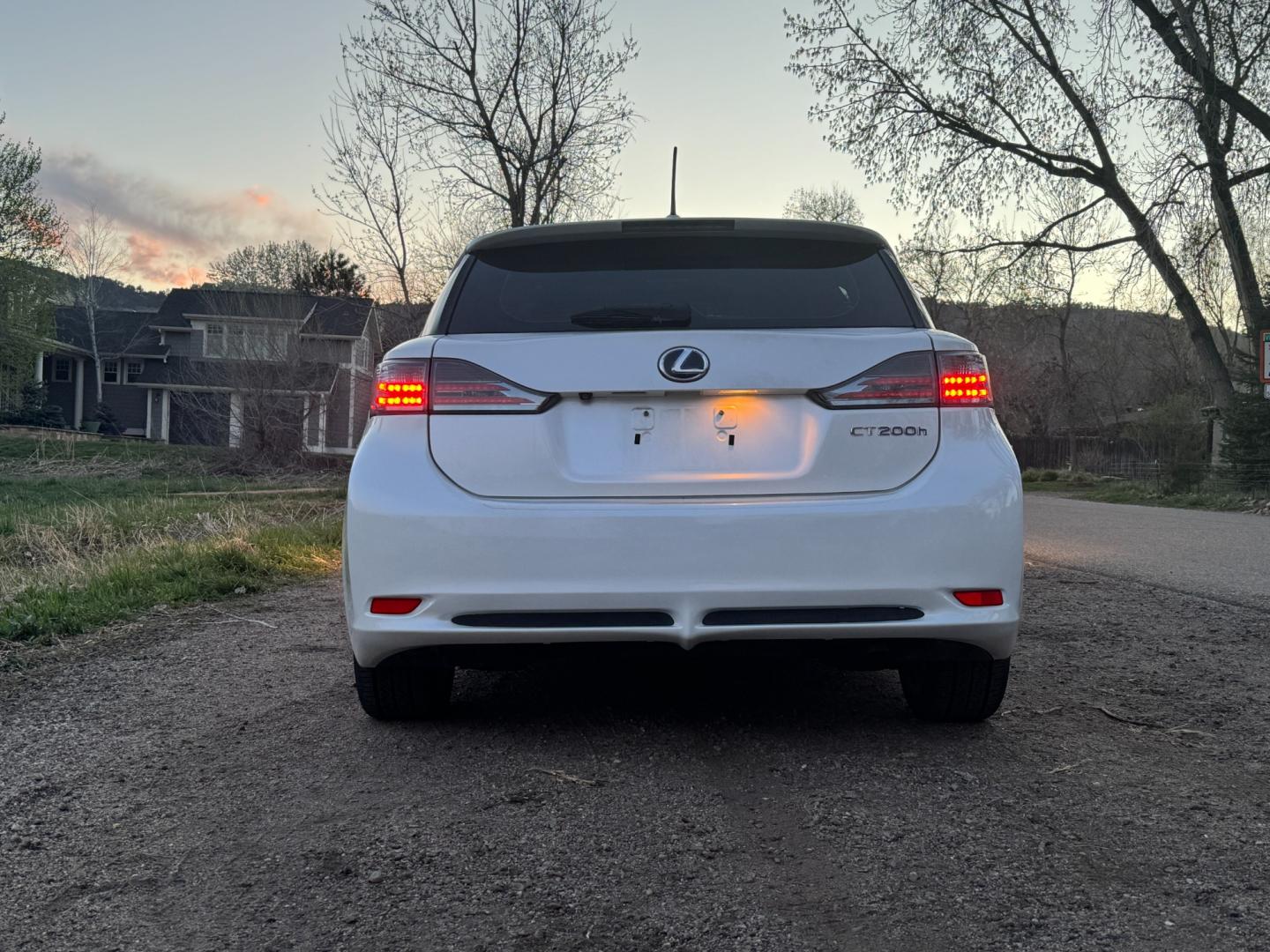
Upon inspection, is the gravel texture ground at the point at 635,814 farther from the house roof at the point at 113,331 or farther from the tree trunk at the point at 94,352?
the tree trunk at the point at 94,352

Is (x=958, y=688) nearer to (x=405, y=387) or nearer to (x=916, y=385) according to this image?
(x=916, y=385)

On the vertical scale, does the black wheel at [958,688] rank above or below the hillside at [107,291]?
below

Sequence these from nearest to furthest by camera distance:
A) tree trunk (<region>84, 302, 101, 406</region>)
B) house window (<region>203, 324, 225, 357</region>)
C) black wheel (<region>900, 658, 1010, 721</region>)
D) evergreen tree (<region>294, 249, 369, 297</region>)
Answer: black wheel (<region>900, 658, 1010, 721</region>) → house window (<region>203, 324, 225, 357</region>) → tree trunk (<region>84, 302, 101, 406</region>) → evergreen tree (<region>294, 249, 369, 297</region>)

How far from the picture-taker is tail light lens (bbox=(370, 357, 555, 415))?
10.2ft

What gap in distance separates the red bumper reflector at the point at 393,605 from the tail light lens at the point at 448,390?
57 centimetres

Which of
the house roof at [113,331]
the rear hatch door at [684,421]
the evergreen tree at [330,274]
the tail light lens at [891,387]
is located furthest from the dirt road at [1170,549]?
the evergreen tree at [330,274]

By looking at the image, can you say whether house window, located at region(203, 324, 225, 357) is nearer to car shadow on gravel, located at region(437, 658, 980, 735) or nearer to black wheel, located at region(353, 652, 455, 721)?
car shadow on gravel, located at region(437, 658, 980, 735)

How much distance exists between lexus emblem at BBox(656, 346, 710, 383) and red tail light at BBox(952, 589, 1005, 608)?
1.00 m

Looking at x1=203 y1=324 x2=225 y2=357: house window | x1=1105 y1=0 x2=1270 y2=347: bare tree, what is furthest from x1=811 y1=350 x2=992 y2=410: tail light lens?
x1=203 y1=324 x2=225 y2=357: house window

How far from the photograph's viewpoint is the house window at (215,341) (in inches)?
1133

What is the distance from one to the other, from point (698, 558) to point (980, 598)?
0.85 m

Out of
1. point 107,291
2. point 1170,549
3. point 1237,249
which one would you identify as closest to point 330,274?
point 107,291

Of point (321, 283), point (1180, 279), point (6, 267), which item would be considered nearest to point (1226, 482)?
point (1180, 279)

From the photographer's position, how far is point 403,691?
3.59m
